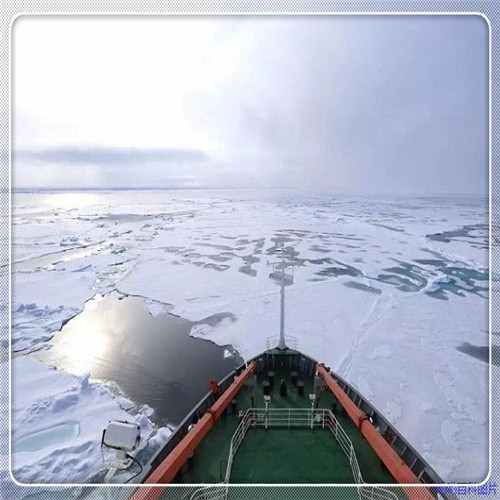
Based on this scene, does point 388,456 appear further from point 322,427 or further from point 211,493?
point 211,493

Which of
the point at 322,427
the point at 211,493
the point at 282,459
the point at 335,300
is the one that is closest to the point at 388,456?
the point at 322,427

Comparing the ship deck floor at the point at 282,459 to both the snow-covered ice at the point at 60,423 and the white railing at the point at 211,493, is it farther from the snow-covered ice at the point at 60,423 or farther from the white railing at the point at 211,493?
the snow-covered ice at the point at 60,423

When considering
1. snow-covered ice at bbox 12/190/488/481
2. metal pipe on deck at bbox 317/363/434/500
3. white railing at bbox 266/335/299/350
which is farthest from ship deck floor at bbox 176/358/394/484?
white railing at bbox 266/335/299/350

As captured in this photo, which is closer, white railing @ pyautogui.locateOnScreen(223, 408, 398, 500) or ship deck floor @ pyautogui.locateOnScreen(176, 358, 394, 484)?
white railing @ pyautogui.locateOnScreen(223, 408, 398, 500)

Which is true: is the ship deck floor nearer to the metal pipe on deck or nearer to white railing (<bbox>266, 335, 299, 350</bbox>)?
the metal pipe on deck

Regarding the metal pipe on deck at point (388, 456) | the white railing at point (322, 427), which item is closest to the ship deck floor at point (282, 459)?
the white railing at point (322, 427)

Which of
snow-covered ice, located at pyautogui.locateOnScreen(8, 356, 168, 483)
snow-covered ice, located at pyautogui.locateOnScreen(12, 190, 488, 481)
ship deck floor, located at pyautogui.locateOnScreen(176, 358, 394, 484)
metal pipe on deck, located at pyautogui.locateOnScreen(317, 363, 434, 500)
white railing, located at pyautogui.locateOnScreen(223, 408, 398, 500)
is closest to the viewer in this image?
metal pipe on deck, located at pyautogui.locateOnScreen(317, 363, 434, 500)

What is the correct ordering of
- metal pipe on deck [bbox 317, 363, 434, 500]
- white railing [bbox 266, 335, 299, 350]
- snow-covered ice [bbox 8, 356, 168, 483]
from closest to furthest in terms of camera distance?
metal pipe on deck [bbox 317, 363, 434, 500] < snow-covered ice [bbox 8, 356, 168, 483] < white railing [bbox 266, 335, 299, 350]
